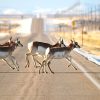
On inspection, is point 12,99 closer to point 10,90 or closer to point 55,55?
point 10,90

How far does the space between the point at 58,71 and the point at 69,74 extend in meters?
1.32

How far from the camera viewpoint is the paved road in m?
13.3

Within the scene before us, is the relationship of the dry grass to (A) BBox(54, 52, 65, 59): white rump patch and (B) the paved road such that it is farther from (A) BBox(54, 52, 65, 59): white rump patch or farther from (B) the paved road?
(B) the paved road

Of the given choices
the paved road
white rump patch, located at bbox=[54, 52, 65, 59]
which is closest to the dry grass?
white rump patch, located at bbox=[54, 52, 65, 59]

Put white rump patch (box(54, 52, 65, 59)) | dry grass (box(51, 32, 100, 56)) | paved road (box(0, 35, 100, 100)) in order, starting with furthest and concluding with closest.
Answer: dry grass (box(51, 32, 100, 56)) → white rump patch (box(54, 52, 65, 59)) → paved road (box(0, 35, 100, 100))

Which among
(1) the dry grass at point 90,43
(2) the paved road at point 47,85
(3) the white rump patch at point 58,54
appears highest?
(3) the white rump patch at point 58,54

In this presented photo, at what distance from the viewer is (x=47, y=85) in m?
15.7

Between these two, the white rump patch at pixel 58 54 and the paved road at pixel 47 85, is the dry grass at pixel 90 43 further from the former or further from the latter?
the paved road at pixel 47 85

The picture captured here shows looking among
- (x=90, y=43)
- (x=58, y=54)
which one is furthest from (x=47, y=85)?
(x=90, y=43)

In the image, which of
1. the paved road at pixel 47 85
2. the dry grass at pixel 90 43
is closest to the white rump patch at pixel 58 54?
the paved road at pixel 47 85

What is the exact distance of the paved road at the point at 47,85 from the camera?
13328 millimetres

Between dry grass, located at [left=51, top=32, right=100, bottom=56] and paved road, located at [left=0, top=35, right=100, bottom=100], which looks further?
dry grass, located at [left=51, top=32, right=100, bottom=56]

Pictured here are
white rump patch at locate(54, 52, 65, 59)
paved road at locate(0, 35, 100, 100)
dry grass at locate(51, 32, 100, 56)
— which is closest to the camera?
paved road at locate(0, 35, 100, 100)

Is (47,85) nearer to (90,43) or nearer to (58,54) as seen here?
(58,54)
